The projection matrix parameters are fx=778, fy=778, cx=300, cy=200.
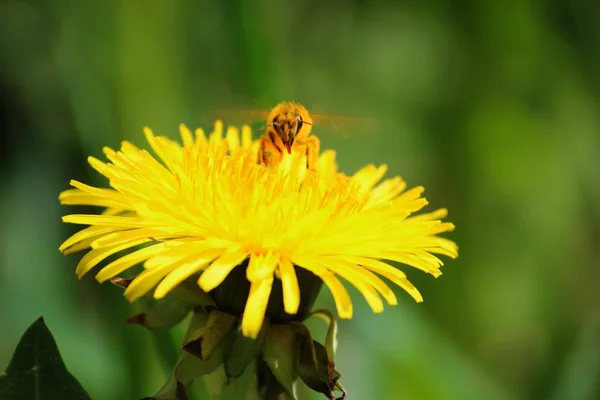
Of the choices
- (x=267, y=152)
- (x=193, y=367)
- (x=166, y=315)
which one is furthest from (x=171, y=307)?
(x=267, y=152)

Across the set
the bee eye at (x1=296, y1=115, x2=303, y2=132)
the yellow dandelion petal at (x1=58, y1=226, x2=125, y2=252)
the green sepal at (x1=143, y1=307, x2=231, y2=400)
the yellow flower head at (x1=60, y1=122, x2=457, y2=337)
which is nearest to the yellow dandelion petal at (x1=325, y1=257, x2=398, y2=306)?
the yellow flower head at (x1=60, y1=122, x2=457, y2=337)

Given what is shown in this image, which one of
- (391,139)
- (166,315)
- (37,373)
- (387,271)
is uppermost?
(391,139)

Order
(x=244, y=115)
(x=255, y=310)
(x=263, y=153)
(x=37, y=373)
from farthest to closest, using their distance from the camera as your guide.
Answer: (x=244, y=115)
(x=263, y=153)
(x=37, y=373)
(x=255, y=310)

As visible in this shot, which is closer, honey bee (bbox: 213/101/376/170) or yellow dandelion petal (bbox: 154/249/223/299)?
yellow dandelion petal (bbox: 154/249/223/299)

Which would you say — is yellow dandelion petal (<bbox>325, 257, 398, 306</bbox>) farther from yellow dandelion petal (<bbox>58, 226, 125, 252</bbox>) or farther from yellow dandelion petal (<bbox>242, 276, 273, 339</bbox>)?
yellow dandelion petal (<bbox>58, 226, 125, 252</bbox>)

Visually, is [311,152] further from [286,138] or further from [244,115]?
[244,115]

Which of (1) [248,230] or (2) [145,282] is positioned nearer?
(2) [145,282]

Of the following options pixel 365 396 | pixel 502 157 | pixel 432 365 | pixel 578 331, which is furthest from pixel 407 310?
pixel 502 157

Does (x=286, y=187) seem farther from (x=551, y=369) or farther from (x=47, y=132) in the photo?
A: (x=47, y=132)
